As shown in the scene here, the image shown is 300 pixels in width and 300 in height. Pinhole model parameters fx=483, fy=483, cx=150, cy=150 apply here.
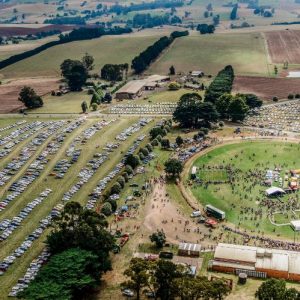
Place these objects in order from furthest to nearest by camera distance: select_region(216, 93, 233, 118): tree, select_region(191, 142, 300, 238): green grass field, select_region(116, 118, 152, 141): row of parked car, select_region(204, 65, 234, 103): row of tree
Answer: select_region(204, 65, 234, 103): row of tree < select_region(216, 93, 233, 118): tree < select_region(116, 118, 152, 141): row of parked car < select_region(191, 142, 300, 238): green grass field

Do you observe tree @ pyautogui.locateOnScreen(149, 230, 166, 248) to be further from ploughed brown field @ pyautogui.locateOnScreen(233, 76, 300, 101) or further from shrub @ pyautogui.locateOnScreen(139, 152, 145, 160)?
ploughed brown field @ pyautogui.locateOnScreen(233, 76, 300, 101)

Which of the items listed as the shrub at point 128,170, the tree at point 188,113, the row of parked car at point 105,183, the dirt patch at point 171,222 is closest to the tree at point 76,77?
the tree at point 188,113

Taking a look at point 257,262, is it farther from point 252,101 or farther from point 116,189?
point 252,101

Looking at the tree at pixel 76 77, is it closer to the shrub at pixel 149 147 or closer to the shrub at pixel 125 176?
the shrub at pixel 149 147

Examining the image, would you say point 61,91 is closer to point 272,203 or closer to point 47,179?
point 47,179

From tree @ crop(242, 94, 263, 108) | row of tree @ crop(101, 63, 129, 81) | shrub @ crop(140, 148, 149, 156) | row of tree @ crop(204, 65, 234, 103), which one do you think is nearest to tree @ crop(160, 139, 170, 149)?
shrub @ crop(140, 148, 149, 156)

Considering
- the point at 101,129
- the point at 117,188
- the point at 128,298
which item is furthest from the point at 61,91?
the point at 128,298
